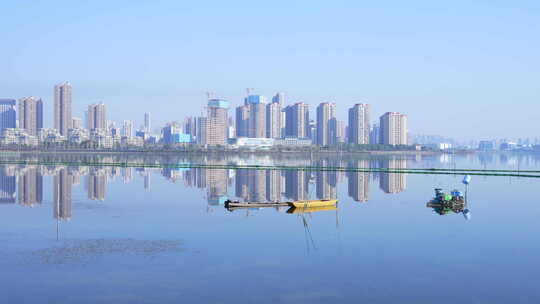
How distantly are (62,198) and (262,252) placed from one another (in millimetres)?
31991

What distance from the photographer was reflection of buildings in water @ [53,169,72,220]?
4403 cm

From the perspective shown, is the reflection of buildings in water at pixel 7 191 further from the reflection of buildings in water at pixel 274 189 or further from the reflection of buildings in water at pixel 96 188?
the reflection of buildings in water at pixel 274 189

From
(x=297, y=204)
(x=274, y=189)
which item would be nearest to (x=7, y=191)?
(x=274, y=189)

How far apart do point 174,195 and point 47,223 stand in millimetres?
22628

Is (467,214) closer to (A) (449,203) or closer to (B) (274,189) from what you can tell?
(A) (449,203)

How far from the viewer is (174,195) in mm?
61125

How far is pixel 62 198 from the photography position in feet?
183

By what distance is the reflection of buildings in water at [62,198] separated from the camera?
44.0 meters

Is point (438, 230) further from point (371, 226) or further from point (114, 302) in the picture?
point (114, 302)

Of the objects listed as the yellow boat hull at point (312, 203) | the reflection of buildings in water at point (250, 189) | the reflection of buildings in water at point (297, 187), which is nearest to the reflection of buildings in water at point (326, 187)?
the reflection of buildings in water at point (297, 187)

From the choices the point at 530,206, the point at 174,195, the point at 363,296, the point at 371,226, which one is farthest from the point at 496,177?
the point at 363,296

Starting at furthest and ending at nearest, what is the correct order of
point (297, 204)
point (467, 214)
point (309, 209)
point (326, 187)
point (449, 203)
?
point (326, 187), point (449, 203), point (309, 209), point (297, 204), point (467, 214)

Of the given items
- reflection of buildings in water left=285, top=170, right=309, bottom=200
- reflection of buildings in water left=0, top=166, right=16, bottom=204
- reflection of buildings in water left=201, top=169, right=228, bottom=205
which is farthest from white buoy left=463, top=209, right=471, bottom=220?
reflection of buildings in water left=0, top=166, right=16, bottom=204

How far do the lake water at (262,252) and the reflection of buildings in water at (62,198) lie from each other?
240 mm
